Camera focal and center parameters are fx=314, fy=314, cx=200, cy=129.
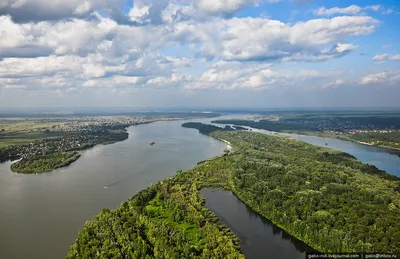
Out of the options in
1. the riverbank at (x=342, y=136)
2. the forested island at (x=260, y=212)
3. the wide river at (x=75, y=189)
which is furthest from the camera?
the riverbank at (x=342, y=136)

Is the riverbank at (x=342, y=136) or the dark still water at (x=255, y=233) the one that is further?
the riverbank at (x=342, y=136)

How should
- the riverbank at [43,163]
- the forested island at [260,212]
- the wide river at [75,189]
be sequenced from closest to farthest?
the forested island at [260,212], the wide river at [75,189], the riverbank at [43,163]

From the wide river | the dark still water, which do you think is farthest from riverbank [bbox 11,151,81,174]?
the dark still water

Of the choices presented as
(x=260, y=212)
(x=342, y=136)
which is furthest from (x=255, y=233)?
(x=342, y=136)

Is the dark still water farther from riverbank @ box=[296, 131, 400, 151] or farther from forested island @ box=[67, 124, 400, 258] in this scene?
riverbank @ box=[296, 131, 400, 151]

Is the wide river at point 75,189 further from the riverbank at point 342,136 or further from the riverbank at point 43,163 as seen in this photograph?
the riverbank at point 342,136

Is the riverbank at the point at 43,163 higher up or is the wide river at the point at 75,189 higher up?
the riverbank at the point at 43,163

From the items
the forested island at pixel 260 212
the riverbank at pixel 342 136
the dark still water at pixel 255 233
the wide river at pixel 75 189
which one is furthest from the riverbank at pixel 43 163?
the riverbank at pixel 342 136
